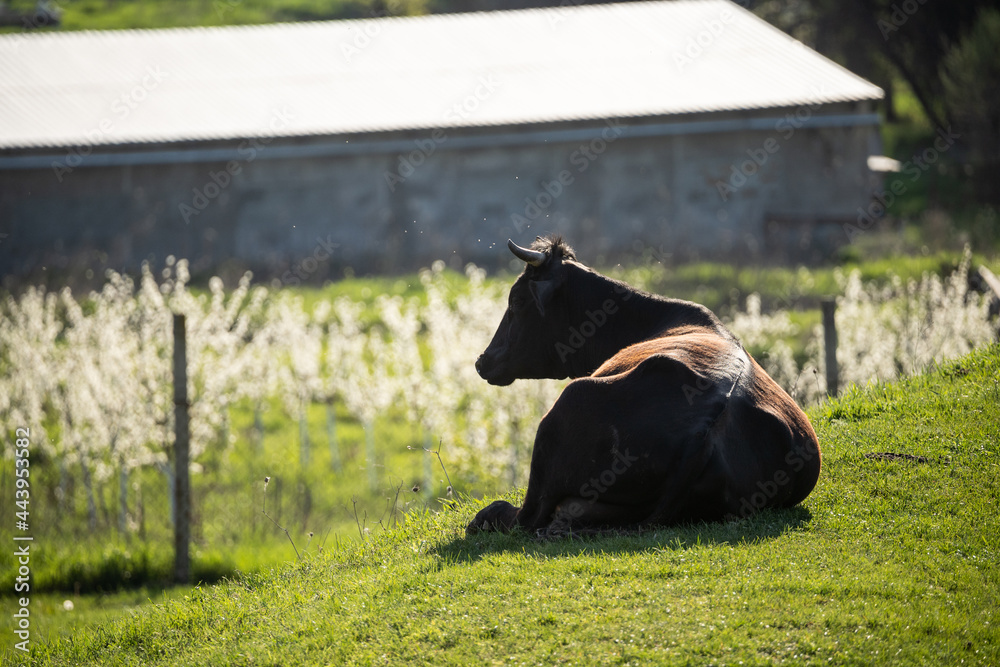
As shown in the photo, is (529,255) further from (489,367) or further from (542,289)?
(489,367)

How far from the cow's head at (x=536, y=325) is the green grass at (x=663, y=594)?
108cm

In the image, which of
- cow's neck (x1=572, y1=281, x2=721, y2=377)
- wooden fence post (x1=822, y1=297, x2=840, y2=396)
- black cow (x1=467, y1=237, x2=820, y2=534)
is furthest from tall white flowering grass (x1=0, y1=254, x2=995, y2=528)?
black cow (x1=467, y1=237, x2=820, y2=534)

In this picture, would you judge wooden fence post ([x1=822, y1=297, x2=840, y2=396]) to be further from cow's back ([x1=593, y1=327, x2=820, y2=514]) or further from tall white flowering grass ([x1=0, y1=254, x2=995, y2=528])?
cow's back ([x1=593, y1=327, x2=820, y2=514])

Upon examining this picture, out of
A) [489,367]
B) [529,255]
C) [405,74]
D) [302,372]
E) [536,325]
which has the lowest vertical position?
[302,372]

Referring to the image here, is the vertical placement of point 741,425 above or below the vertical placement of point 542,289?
below

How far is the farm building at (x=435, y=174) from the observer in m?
26.4

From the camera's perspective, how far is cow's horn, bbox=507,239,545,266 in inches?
260

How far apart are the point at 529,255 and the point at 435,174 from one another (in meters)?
20.8

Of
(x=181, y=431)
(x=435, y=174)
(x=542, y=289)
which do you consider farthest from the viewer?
(x=435, y=174)

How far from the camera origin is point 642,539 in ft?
18.5

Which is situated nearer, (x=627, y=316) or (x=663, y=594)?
(x=663, y=594)

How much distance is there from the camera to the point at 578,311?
23.6 ft

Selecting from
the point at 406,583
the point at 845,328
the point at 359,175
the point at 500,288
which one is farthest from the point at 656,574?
the point at 359,175

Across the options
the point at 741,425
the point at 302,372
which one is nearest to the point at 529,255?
the point at 741,425
